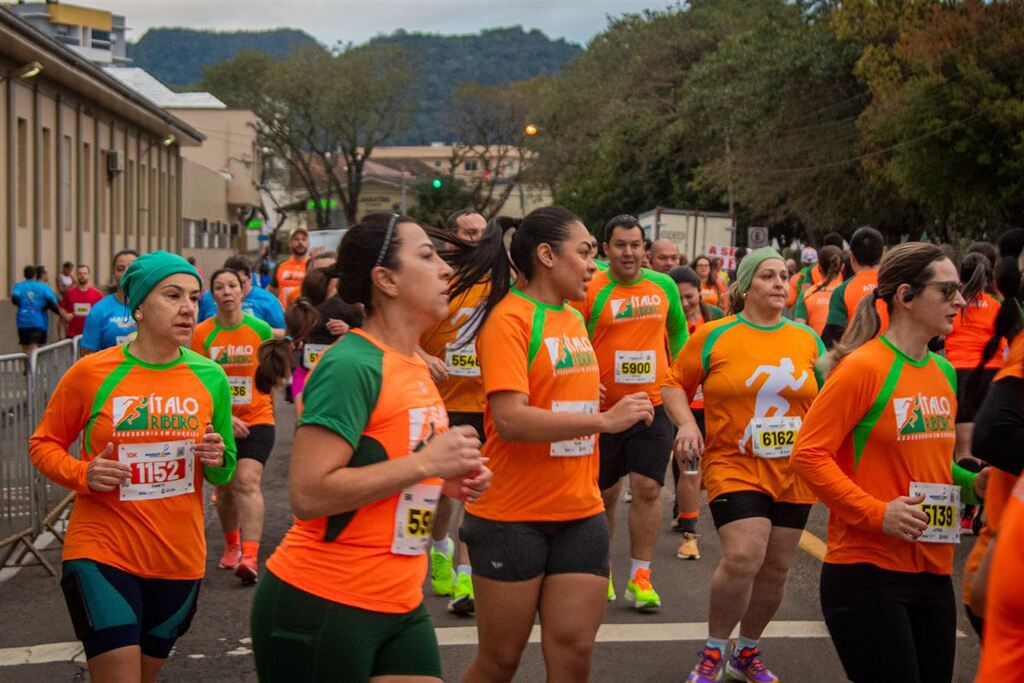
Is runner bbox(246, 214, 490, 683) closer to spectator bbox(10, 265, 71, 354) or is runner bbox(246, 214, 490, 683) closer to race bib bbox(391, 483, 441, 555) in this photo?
race bib bbox(391, 483, 441, 555)

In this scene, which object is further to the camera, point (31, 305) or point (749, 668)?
point (31, 305)

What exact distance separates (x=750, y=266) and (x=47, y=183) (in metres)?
24.7

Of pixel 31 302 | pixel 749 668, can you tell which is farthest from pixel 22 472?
pixel 31 302

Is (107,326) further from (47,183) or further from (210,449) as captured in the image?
(47,183)

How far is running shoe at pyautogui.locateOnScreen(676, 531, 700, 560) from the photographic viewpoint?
30.3 ft

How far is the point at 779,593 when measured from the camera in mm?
6320

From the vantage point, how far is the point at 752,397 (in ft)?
20.8

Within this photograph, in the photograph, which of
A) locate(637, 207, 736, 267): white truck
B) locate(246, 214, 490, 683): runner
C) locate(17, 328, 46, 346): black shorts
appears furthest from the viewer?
locate(637, 207, 736, 267): white truck

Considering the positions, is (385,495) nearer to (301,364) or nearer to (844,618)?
(844,618)

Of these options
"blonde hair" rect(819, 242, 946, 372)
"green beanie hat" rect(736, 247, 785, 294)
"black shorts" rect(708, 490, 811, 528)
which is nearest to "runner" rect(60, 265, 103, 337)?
"green beanie hat" rect(736, 247, 785, 294)

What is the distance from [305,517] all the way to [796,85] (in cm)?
3881

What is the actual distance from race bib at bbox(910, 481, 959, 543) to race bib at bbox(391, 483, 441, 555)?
184 cm

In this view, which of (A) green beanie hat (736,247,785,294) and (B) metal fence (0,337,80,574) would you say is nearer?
(A) green beanie hat (736,247,785,294)

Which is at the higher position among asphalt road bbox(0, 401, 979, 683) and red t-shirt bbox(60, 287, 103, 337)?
red t-shirt bbox(60, 287, 103, 337)
